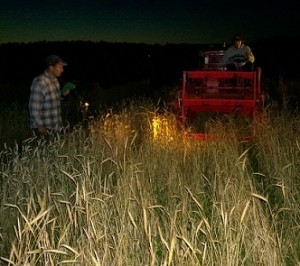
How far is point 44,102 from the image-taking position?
7.79m

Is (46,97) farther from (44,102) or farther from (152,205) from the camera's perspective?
(152,205)

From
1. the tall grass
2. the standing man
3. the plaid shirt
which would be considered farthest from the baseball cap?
the tall grass

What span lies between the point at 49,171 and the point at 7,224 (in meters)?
1.05

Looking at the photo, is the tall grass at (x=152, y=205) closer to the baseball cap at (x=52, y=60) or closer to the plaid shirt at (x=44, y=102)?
the plaid shirt at (x=44, y=102)

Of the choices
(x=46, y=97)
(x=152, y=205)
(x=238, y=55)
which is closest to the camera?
(x=152, y=205)

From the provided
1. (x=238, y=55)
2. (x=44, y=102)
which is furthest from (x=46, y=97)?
(x=238, y=55)

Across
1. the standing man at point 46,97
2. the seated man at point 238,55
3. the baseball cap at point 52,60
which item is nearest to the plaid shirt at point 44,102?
the standing man at point 46,97

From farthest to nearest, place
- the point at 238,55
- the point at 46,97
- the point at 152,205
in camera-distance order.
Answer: the point at 238,55 → the point at 46,97 → the point at 152,205

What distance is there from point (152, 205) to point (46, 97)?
3462 millimetres

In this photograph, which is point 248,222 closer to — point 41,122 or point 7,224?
point 7,224

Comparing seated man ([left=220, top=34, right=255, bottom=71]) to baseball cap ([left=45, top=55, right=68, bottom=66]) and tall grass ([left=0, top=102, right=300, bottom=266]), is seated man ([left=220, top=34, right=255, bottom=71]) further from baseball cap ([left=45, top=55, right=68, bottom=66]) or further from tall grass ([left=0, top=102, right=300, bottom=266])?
baseball cap ([left=45, top=55, right=68, bottom=66])

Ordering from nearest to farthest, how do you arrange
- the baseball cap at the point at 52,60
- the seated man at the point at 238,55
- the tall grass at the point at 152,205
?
the tall grass at the point at 152,205, the baseball cap at the point at 52,60, the seated man at the point at 238,55

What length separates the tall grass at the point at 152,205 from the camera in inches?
136

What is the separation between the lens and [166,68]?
43.7m
